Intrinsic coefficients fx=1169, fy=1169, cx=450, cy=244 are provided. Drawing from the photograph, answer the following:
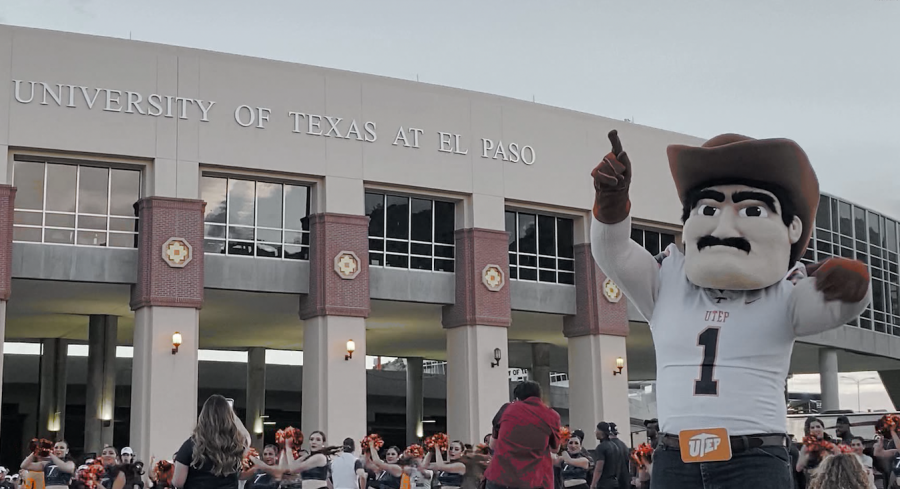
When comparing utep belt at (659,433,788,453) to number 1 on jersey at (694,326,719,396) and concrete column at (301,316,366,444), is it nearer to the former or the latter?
number 1 on jersey at (694,326,719,396)

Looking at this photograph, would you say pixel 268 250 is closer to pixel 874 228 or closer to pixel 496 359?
pixel 496 359

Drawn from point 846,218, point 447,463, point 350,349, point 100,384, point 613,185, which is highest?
point 846,218

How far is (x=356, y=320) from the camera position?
26.7m

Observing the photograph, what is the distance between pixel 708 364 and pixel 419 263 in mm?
23018

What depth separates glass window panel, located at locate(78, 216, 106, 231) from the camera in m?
25.3

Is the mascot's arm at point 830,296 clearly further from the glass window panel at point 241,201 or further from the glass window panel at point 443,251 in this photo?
the glass window panel at point 443,251

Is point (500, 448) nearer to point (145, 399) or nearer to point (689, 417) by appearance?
point (689, 417)

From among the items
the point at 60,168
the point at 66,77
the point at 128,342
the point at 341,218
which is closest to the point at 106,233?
the point at 60,168

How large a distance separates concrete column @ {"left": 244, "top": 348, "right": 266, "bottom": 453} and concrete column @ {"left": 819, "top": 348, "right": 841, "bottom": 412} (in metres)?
18.9

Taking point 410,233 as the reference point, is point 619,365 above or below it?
below

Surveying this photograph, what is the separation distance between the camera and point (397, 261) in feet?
93.3

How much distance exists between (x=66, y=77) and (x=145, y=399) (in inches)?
276

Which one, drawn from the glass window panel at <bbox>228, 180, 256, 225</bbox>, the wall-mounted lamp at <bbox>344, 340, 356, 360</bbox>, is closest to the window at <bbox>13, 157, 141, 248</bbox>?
the glass window panel at <bbox>228, 180, 256, 225</bbox>

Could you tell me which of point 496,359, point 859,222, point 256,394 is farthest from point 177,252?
point 859,222
